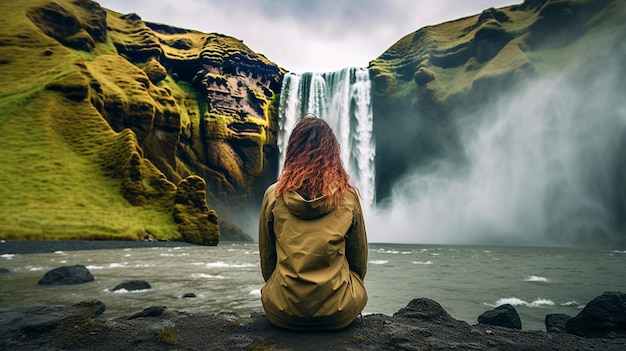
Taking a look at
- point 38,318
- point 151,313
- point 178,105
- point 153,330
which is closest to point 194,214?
point 178,105

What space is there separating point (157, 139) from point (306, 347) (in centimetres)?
5813

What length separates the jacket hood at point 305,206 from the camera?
3828mm

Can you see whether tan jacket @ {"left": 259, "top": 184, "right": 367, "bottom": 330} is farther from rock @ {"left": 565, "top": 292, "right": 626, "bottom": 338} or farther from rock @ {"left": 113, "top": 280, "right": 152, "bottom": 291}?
rock @ {"left": 113, "top": 280, "right": 152, "bottom": 291}

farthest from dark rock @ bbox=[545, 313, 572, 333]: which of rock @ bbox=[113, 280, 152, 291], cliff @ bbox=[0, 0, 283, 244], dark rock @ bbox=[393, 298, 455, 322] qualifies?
cliff @ bbox=[0, 0, 283, 244]

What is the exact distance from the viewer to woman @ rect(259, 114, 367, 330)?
3.81 m

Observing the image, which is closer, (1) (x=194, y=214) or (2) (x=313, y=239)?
(2) (x=313, y=239)

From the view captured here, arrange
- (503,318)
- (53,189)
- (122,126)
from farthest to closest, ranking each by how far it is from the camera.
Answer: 1. (122,126)
2. (53,189)
3. (503,318)

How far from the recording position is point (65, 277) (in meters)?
12.8

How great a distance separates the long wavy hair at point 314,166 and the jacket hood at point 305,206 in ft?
0.22

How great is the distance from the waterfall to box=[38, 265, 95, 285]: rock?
46.2 m

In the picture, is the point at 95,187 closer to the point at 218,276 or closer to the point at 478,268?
the point at 218,276

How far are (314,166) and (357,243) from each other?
102 centimetres

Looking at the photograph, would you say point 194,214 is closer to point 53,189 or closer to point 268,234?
point 53,189

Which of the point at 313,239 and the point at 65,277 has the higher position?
the point at 313,239
